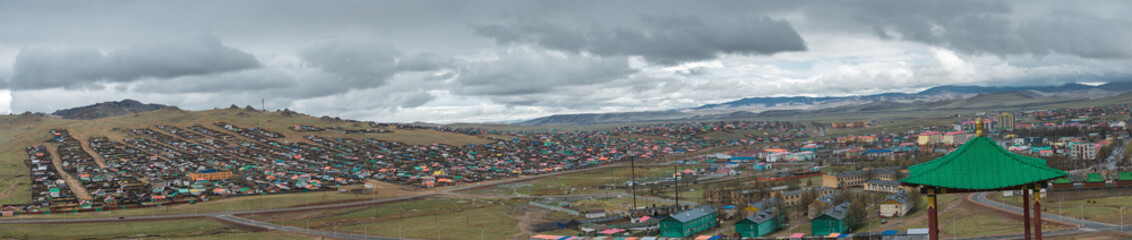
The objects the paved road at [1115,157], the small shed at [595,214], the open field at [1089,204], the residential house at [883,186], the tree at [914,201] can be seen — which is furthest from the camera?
the paved road at [1115,157]

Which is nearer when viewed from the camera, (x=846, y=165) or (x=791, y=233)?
(x=791, y=233)

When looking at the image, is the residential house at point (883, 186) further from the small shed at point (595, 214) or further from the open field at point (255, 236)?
the open field at point (255, 236)

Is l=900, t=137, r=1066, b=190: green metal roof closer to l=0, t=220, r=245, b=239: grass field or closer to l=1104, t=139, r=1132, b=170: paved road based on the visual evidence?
l=0, t=220, r=245, b=239: grass field

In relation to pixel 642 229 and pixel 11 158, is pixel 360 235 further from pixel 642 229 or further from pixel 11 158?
pixel 11 158

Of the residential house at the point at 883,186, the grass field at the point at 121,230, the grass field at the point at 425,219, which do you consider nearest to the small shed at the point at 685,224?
the grass field at the point at 425,219

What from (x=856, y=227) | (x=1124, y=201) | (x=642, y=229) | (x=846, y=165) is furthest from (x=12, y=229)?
(x=846, y=165)

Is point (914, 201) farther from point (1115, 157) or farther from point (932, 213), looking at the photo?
point (1115, 157)

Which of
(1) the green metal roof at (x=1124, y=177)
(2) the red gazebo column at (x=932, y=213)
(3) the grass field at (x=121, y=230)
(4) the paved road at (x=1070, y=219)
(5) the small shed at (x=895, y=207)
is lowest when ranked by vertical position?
(3) the grass field at (x=121, y=230)

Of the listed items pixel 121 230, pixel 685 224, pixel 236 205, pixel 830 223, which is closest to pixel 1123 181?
pixel 830 223
